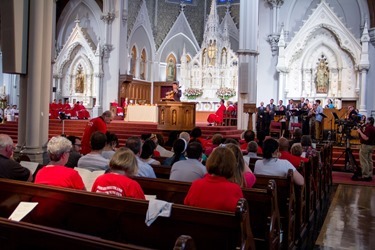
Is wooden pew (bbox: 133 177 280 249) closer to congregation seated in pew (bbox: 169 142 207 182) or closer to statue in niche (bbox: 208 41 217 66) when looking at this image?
congregation seated in pew (bbox: 169 142 207 182)

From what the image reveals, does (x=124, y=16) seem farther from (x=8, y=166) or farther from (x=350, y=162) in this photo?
(x=8, y=166)

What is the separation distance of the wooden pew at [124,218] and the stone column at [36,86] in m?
4.62

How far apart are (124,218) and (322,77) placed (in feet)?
59.4

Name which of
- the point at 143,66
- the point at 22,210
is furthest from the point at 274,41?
the point at 22,210

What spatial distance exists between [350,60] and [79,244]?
62.8ft

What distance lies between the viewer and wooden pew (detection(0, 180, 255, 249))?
2604 mm

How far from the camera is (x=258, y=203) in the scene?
3779 millimetres

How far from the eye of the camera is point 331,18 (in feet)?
61.7

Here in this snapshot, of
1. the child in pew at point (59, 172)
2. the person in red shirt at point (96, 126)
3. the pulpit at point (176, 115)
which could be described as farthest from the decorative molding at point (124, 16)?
the child in pew at point (59, 172)

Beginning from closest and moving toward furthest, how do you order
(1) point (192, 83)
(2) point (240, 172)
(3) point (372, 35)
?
(2) point (240, 172) → (3) point (372, 35) → (1) point (192, 83)

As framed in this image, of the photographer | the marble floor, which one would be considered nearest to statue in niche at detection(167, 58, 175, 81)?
the photographer

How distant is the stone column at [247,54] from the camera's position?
49.8 feet

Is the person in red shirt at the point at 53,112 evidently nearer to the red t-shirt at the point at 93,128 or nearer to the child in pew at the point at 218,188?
the red t-shirt at the point at 93,128

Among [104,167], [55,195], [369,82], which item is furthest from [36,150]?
[369,82]
